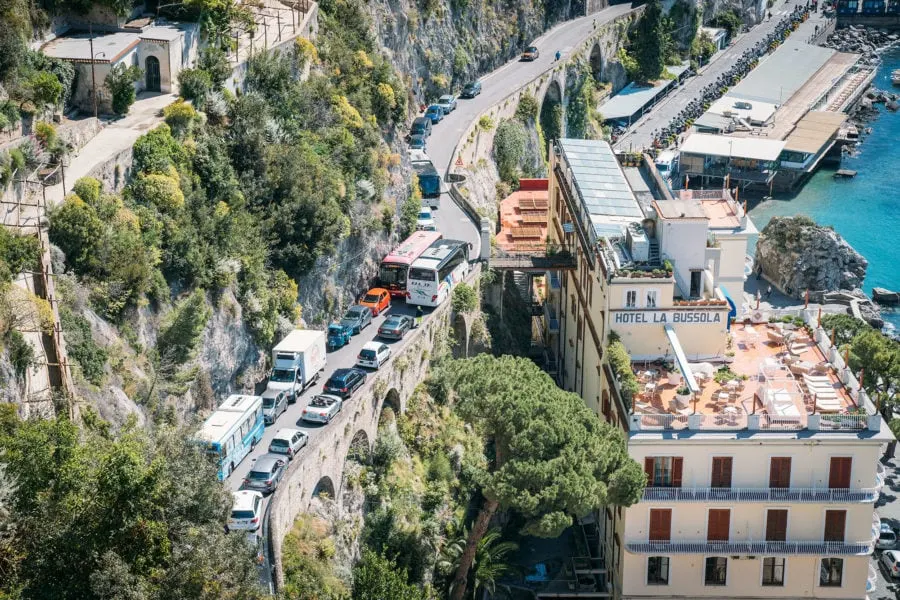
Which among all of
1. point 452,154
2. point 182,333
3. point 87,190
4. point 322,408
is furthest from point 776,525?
point 452,154

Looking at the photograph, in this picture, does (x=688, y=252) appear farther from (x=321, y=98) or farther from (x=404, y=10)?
(x=404, y=10)

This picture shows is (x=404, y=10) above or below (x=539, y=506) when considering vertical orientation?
above

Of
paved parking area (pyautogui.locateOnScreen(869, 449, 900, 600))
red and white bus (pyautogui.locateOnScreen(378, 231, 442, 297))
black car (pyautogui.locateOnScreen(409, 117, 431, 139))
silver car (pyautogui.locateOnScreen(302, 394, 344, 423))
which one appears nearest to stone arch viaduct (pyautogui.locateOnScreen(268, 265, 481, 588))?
silver car (pyautogui.locateOnScreen(302, 394, 344, 423))

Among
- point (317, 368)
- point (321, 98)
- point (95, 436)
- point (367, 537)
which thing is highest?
point (321, 98)

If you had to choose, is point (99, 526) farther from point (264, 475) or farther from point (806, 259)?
point (806, 259)

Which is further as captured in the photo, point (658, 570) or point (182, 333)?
point (658, 570)

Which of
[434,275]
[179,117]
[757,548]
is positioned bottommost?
[757,548]

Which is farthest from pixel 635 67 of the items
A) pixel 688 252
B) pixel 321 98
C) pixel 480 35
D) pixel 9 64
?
pixel 9 64
